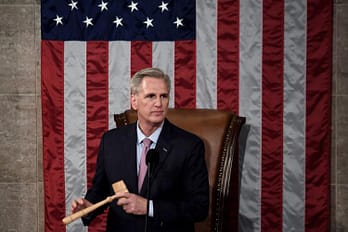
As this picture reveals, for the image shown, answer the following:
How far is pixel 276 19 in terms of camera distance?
4000 millimetres

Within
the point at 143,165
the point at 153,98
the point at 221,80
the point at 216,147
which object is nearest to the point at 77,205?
the point at 143,165

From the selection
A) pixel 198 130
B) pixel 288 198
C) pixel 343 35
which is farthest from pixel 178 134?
pixel 343 35

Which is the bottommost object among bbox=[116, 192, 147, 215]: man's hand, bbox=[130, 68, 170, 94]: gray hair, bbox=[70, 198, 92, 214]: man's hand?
bbox=[70, 198, 92, 214]: man's hand

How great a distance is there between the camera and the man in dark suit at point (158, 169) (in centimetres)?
275

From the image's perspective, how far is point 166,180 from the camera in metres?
2.82

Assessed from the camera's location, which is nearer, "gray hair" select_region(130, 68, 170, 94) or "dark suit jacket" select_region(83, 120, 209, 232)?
"dark suit jacket" select_region(83, 120, 209, 232)

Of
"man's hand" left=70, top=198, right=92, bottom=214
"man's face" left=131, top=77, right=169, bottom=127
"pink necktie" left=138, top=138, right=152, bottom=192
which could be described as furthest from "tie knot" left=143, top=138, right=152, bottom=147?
"man's hand" left=70, top=198, right=92, bottom=214

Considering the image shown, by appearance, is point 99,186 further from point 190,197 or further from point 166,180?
point 190,197

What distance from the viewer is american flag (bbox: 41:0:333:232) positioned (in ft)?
13.1

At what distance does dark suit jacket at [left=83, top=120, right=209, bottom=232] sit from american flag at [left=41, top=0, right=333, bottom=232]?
1171 millimetres

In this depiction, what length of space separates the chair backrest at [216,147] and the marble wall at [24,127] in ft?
3.25

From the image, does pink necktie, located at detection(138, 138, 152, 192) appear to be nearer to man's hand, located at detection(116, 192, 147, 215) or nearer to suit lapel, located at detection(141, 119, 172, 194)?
suit lapel, located at detection(141, 119, 172, 194)

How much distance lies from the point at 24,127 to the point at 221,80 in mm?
1615

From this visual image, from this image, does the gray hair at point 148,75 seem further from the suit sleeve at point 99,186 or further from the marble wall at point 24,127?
the marble wall at point 24,127
